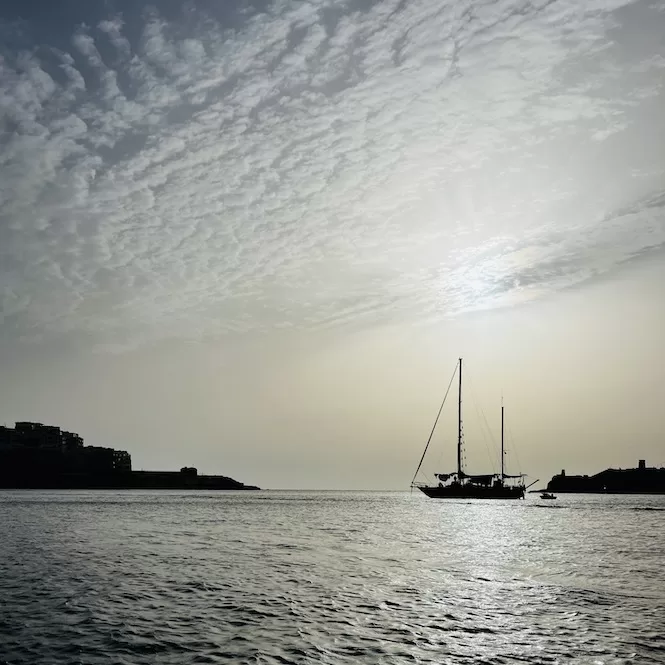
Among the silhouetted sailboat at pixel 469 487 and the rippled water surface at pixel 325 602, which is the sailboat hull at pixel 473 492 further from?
the rippled water surface at pixel 325 602

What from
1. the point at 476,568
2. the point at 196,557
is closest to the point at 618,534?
the point at 476,568

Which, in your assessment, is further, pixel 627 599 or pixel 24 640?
pixel 627 599

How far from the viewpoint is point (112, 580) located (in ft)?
109

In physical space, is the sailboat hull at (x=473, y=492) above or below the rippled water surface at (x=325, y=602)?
below

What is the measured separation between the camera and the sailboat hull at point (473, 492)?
538 ft

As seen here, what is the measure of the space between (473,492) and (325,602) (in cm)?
14451

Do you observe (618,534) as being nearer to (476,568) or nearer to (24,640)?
(476,568)

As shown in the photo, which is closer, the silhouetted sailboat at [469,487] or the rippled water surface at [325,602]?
the rippled water surface at [325,602]

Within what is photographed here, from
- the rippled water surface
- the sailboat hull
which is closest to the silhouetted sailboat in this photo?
the sailboat hull

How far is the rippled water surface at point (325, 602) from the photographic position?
20.2 metres

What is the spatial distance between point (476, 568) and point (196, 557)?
61.5 ft

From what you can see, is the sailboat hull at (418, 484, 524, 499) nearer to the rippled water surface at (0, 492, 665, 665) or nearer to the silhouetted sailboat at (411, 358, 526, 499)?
the silhouetted sailboat at (411, 358, 526, 499)

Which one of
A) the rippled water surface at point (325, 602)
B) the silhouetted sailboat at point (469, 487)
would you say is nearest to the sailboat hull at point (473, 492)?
the silhouetted sailboat at point (469, 487)

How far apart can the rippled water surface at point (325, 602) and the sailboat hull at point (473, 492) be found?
365ft
